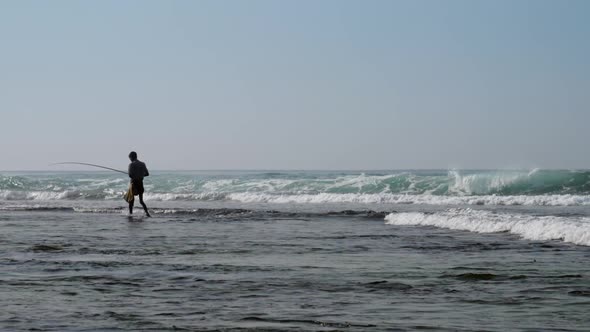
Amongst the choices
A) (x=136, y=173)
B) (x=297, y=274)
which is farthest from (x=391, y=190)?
(x=297, y=274)

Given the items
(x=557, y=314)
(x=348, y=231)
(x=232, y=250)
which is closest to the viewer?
(x=557, y=314)

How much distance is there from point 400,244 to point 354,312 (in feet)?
22.1

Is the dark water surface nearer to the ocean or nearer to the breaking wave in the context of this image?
the ocean

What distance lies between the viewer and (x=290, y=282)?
28.0 ft

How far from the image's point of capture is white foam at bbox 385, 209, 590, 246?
1371 centimetres

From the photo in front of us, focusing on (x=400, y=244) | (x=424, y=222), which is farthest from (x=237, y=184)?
(x=400, y=244)

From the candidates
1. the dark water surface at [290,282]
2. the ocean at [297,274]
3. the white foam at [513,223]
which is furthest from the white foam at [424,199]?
the dark water surface at [290,282]

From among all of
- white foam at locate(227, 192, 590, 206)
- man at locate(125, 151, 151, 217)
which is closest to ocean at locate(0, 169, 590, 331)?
man at locate(125, 151, 151, 217)

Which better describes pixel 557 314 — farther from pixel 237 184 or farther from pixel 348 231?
pixel 237 184

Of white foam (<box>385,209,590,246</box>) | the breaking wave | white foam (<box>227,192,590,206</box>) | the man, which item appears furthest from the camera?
the breaking wave

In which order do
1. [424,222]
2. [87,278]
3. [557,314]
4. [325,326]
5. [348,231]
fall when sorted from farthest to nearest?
[424,222]
[348,231]
[87,278]
[557,314]
[325,326]

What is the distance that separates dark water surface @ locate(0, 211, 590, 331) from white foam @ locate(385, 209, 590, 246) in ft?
1.68

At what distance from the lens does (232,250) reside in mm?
12164

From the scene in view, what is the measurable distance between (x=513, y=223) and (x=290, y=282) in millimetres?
8592
